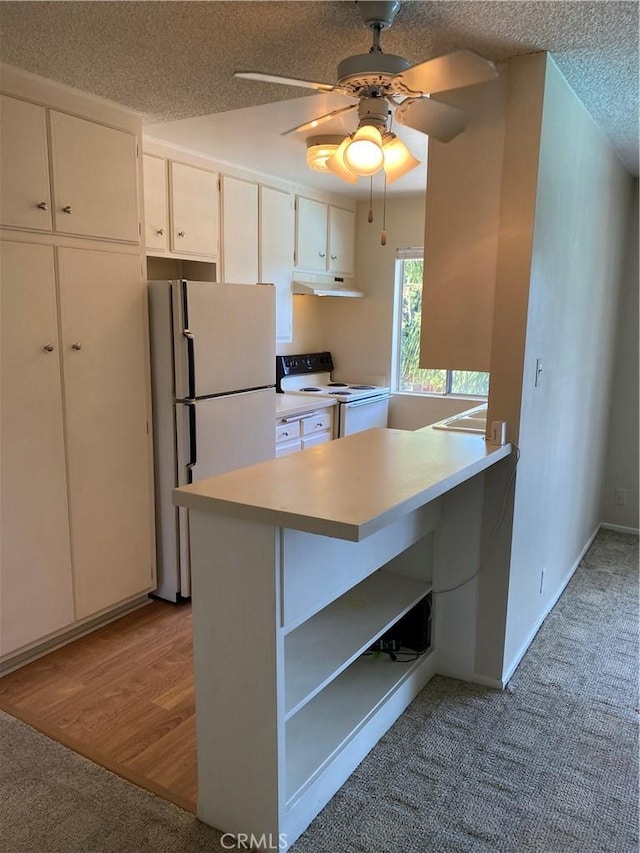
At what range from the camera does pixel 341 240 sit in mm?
5242

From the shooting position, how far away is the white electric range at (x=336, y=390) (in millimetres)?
4797

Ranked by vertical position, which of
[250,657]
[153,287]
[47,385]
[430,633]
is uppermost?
[153,287]

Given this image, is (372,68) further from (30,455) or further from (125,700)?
(125,700)

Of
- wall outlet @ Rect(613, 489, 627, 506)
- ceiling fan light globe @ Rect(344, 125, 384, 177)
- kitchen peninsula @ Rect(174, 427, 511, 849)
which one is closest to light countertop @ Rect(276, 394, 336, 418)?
kitchen peninsula @ Rect(174, 427, 511, 849)

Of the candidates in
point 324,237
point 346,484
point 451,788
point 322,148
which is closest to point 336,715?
point 451,788

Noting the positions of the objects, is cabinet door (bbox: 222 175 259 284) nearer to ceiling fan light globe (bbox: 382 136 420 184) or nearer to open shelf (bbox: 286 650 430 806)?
ceiling fan light globe (bbox: 382 136 420 184)

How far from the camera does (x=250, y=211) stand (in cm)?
423

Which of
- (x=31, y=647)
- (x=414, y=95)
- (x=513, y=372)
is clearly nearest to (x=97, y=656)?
(x=31, y=647)

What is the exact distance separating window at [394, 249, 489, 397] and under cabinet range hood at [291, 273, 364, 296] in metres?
0.40

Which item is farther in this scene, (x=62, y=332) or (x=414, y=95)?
(x=62, y=332)

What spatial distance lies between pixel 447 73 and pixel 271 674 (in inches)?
67.6

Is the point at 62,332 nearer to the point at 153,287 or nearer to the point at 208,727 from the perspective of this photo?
the point at 153,287

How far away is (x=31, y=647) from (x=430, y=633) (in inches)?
69.0

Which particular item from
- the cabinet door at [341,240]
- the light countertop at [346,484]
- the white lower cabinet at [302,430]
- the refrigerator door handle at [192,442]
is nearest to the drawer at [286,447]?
the white lower cabinet at [302,430]
